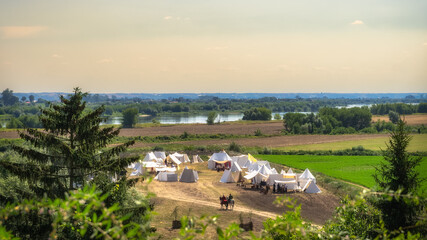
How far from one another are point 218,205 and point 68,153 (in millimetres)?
14931

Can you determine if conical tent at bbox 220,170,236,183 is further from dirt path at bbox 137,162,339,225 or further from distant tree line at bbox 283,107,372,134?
distant tree line at bbox 283,107,372,134

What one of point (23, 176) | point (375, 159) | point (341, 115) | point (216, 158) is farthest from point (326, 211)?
point (341, 115)

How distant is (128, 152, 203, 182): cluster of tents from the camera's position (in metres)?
33.6

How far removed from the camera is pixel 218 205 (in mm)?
26438

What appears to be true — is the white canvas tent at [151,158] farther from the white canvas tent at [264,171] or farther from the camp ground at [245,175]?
the white canvas tent at [264,171]

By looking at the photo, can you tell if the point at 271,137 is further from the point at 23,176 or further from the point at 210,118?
the point at 23,176

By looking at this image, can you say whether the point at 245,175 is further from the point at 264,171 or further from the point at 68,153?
the point at 68,153

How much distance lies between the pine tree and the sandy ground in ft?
26.5

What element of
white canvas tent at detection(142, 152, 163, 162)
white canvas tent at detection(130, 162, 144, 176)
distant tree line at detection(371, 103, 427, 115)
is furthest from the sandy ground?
distant tree line at detection(371, 103, 427, 115)

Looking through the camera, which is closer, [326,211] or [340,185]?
[326,211]

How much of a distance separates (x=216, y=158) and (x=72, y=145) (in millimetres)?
26419

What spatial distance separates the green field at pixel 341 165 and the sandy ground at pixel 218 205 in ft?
19.6

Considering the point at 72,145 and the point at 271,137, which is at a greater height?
the point at 72,145

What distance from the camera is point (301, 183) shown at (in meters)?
31.2
